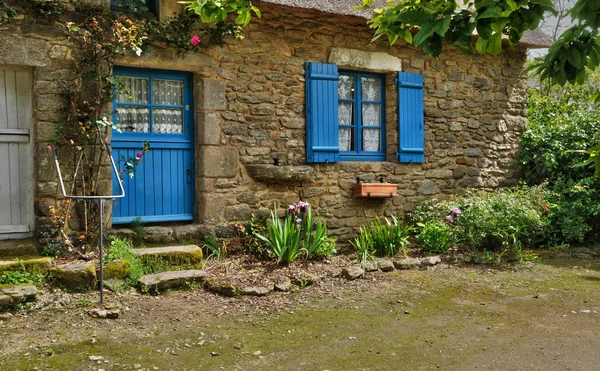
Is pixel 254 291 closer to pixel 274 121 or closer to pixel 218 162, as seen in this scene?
pixel 218 162

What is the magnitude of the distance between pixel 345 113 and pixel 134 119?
8.68ft

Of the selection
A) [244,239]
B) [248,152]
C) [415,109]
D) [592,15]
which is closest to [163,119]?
[248,152]

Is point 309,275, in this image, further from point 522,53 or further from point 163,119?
point 522,53

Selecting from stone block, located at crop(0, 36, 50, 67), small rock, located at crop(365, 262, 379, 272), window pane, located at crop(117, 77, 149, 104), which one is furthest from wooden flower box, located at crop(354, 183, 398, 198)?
stone block, located at crop(0, 36, 50, 67)

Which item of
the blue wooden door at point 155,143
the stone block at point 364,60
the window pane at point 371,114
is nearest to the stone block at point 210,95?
the blue wooden door at point 155,143

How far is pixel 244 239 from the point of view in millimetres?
5934

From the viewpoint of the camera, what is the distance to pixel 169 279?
4.74 m

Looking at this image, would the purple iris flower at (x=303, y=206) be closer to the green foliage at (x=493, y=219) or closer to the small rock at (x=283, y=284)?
the small rock at (x=283, y=284)

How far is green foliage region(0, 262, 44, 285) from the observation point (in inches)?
171

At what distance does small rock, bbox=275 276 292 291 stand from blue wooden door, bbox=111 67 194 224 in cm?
151

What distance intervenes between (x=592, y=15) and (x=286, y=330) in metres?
2.85

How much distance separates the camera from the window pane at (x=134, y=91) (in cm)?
554

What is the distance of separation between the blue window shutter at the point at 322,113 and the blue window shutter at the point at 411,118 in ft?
Result: 3.12

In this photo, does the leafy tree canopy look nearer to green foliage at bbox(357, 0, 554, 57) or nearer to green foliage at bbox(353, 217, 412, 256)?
green foliage at bbox(357, 0, 554, 57)
